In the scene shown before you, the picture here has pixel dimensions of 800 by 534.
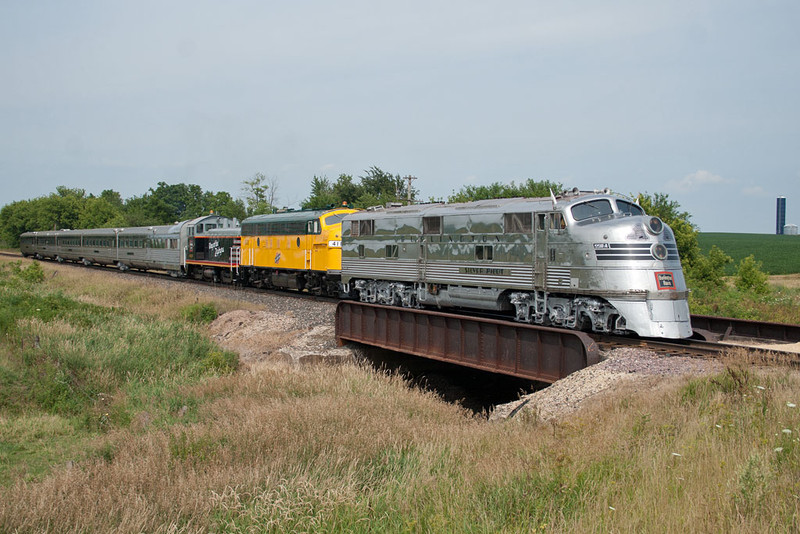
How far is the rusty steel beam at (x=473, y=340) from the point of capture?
13.3 meters

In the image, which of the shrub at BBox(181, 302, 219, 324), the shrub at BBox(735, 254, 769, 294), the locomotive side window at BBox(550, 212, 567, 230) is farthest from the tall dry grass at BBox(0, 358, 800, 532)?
the shrub at BBox(735, 254, 769, 294)

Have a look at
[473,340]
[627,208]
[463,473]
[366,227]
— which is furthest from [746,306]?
[463,473]

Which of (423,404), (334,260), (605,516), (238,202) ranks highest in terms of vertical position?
(238,202)

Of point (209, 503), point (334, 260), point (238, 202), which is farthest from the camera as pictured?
point (238, 202)

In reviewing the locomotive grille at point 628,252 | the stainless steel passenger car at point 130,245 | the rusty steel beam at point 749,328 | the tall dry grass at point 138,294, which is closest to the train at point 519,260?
the locomotive grille at point 628,252

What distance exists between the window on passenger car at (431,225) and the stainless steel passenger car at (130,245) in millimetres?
22434

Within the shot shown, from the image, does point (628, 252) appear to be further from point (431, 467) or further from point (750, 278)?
point (750, 278)

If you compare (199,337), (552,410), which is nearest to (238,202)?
(199,337)

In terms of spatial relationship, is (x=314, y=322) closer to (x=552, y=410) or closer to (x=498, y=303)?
(x=498, y=303)

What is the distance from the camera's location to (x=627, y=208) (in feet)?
50.4

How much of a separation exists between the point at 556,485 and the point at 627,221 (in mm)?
8608

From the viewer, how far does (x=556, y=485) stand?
22.3 feet

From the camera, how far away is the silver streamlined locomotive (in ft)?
44.4

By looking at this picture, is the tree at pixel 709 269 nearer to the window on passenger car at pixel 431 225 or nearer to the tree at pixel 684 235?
the tree at pixel 684 235
